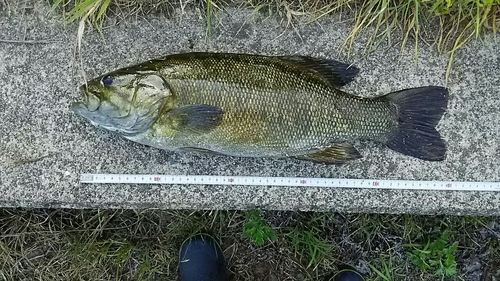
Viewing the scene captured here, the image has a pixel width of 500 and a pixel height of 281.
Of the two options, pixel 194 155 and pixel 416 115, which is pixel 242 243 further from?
pixel 416 115

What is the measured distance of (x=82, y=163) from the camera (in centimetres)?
306

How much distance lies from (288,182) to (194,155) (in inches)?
25.5

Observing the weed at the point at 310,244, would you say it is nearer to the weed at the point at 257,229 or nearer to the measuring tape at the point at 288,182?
the weed at the point at 257,229

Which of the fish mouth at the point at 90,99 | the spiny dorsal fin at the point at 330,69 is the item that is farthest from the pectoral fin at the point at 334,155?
the fish mouth at the point at 90,99

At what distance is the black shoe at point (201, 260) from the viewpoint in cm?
349

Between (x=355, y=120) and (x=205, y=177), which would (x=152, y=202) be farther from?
(x=355, y=120)

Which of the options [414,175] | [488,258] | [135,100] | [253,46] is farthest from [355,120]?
[488,258]

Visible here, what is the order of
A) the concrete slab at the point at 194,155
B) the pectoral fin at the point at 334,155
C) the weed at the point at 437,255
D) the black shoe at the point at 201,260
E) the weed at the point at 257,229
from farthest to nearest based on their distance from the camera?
the black shoe at the point at 201,260 < the weed at the point at 437,255 < the weed at the point at 257,229 < the concrete slab at the point at 194,155 < the pectoral fin at the point at 334,155

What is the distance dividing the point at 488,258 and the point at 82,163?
9.99 ft

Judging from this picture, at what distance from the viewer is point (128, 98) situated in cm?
265

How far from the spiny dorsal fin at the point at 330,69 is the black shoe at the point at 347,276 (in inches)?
56.5

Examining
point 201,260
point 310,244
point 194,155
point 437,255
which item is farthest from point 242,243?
point 437,255

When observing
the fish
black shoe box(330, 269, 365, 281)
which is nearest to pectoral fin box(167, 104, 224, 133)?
the fish

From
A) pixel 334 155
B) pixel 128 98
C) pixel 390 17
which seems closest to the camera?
pixel 128 98
